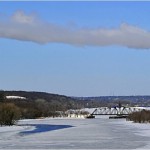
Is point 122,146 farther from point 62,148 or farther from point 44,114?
point 44,114

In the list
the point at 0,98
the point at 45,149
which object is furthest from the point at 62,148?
the point at 0,98

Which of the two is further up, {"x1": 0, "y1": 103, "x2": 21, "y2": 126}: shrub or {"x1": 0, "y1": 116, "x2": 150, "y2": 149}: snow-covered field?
{"x1": 0, "y1": 103, "x2": 21, "y2": 126}: shrub

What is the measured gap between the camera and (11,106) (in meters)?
77.8

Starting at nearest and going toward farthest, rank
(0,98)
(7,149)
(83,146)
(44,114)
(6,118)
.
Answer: (7,149) → (83,146) → (6,118) → (0,98) → (44,114)

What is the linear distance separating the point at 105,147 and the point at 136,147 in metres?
2.11

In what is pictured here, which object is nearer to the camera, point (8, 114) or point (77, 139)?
point (77, 139)

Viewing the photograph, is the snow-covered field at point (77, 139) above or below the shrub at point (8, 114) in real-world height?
→ below

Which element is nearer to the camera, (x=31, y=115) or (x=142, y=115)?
(x=142, y=115)

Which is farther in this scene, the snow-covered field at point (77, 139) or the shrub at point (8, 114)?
the shrub at point (8, 114)

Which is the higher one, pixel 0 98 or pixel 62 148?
pixel 0 98

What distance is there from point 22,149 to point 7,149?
3.21 feet

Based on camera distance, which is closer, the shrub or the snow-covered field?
the snow-covered field

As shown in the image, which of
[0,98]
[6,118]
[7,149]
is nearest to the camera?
[7,149]

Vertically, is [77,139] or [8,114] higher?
[8,114]
